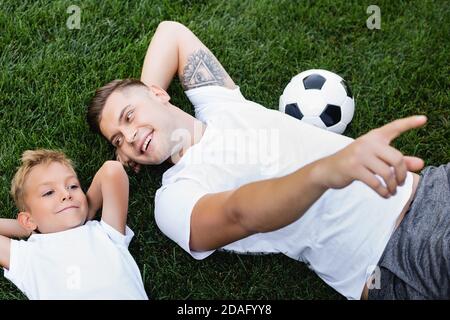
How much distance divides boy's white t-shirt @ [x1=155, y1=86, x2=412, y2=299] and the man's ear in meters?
0.32

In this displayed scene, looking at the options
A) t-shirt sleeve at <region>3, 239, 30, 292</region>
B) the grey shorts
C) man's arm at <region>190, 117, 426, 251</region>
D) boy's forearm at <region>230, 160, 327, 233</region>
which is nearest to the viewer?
man's arm at <region>190, 117, 426, 251</region>

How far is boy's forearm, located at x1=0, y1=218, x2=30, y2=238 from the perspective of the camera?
9.71ft

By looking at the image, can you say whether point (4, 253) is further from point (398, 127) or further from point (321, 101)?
point (398, 127)

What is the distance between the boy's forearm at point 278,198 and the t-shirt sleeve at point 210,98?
3.23ft

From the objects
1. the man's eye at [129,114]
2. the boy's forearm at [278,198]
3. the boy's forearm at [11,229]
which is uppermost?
the man's eye at [129,114]

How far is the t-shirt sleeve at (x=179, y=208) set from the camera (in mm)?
2486

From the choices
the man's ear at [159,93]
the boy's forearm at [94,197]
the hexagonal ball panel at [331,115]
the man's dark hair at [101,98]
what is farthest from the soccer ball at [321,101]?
the boy's forearm at [94,197]

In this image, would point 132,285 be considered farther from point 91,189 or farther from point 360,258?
point 360,258

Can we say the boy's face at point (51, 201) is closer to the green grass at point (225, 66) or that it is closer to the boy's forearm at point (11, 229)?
the boy's forearm at point (11, 229)

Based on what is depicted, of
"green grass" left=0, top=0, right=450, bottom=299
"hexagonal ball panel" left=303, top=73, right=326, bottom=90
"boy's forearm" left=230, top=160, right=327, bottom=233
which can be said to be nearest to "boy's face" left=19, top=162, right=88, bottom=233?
"green grass" left=0, top=0, right=450, bottom=299

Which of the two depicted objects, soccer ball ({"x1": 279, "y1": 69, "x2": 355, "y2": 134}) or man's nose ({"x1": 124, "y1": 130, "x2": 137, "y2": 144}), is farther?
soccer ball ({"x1": 279, "y1": 69, "x2": 355, "y2": 134})

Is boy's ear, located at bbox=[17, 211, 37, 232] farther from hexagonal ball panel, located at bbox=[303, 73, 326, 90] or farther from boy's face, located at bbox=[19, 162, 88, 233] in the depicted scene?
hexagonal ball panel, located at bbox=[303, 73, 326, 90]

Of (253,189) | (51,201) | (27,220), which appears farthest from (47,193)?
(253,189)

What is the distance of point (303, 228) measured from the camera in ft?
8.54
